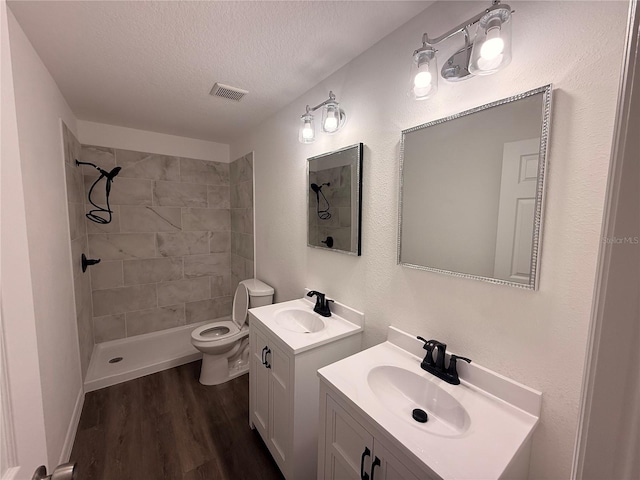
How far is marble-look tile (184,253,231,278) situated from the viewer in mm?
3124

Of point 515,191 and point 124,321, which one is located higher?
point 515,191

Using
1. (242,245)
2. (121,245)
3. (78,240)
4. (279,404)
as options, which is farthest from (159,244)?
(279,404)

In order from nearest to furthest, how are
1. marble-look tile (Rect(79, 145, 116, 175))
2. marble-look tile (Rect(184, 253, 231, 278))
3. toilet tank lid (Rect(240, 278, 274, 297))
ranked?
toilet tank lid (Rect(240, 278, 274, 297)), marble-look tile (Rect(79, 145, 116, 175)), marble-look tile (Rect(184, 253, 231, 278))

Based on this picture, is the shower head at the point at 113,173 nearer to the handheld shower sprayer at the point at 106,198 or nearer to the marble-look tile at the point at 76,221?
the handheld shower sprayer at the point at 106,198

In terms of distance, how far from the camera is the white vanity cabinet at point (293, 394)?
131cm

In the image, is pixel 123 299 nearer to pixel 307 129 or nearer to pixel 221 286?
pixel 221 286

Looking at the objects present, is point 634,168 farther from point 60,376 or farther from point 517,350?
point 60,376

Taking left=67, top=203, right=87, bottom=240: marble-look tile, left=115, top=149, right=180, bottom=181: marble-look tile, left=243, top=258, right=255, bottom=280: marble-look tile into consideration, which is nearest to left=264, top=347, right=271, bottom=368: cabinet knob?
left=243, top=258, right=255, bottom=280: marble-look tile

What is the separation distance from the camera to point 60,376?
1526mm

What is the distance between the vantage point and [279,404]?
144cm

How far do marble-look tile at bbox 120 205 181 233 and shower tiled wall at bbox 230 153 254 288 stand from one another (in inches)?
25.0

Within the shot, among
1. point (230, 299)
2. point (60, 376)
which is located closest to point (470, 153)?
point (60, 376)

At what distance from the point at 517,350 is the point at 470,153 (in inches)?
29.4

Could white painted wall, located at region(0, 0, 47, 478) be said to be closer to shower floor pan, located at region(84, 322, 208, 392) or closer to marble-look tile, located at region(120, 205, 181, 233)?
shower floor pan, located at region(84, 322, 208, 392)
